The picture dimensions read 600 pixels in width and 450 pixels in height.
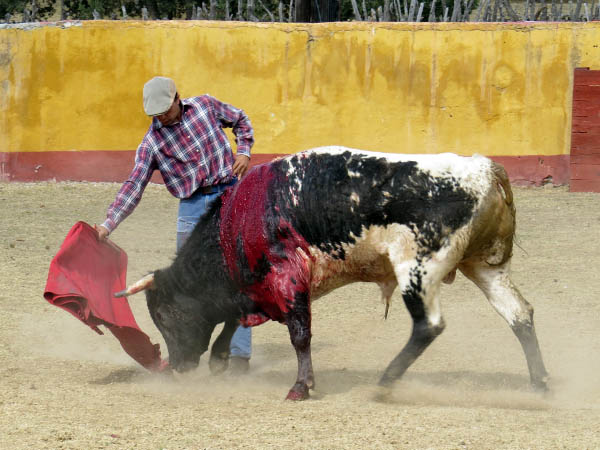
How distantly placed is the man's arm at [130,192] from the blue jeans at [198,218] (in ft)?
0.81

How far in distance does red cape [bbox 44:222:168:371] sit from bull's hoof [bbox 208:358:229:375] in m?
0.26

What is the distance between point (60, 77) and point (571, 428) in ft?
32.6

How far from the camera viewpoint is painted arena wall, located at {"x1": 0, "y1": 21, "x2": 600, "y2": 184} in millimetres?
12344

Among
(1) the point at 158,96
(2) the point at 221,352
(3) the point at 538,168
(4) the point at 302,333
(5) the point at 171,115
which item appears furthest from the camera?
(3) the point at 538,168

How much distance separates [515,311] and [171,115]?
6.61 feet

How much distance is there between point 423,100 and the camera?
1248cm

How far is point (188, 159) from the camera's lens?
512cm

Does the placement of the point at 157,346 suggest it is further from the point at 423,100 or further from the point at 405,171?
the point at 423,100

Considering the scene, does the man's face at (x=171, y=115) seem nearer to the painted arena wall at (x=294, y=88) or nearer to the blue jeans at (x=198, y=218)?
the blue jeans at (x=198, y=218)

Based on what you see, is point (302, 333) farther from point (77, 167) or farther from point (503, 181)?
point (77, 167)

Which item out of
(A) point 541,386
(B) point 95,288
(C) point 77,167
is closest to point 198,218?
(B) point 95,288

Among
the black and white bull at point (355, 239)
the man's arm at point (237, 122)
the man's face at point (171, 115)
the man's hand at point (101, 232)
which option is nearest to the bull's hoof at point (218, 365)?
the black and white bull at point (355, 239)

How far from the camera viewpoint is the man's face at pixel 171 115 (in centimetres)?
503

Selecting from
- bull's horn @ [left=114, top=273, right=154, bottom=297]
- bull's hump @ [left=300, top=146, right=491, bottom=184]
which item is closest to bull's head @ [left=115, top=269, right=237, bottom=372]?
bull's horn @ [left=114, top=273, right=154, bottom=297]
